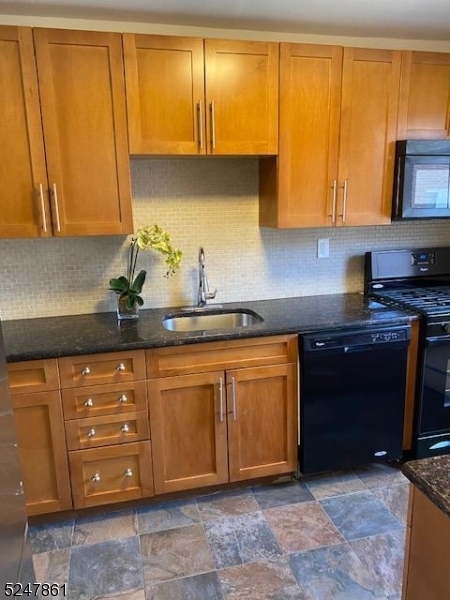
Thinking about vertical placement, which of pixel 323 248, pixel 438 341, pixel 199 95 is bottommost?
pixel 438 341

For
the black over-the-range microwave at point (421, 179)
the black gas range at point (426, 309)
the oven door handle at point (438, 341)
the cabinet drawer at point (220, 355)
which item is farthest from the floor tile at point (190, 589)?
the black over-the-range microwave at point (421, 179)

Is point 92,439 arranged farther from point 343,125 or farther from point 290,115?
point 343,125

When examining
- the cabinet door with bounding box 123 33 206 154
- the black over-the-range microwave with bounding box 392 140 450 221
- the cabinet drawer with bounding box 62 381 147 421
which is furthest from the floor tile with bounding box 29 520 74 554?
the black over-the-range microwave with bounding box 392 140 450 221

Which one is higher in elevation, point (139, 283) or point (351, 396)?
point (139, 283)

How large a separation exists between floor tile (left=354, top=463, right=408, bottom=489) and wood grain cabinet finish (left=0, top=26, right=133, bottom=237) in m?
1.89

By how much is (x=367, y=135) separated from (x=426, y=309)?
971mm

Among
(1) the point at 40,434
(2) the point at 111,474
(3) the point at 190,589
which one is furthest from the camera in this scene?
(2) the point at 111,474

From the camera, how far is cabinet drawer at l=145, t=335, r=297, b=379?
2.01 m

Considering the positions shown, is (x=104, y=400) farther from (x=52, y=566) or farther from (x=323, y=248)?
(x=323, y=248)

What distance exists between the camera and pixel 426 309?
2.27 metres

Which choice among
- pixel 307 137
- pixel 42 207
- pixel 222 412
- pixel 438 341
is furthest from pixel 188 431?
pixel 307 137

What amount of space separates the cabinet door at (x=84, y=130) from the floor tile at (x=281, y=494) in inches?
60.2

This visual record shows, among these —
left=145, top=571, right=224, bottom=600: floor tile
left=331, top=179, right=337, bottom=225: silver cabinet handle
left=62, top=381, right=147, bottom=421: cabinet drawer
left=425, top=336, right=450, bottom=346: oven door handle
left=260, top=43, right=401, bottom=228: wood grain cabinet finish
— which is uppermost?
left=260, top=43, right=401, bottom=228: wood grain cabinet finish

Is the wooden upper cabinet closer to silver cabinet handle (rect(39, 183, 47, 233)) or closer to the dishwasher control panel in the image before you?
the dishwasher control panel
